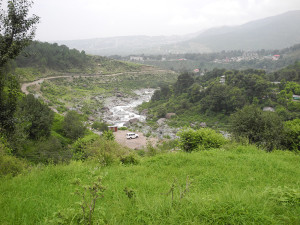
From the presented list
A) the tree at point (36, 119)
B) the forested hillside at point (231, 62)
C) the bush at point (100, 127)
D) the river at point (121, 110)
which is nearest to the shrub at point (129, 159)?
the tree at point (36, 119)

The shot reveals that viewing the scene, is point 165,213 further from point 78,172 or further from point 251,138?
point 251,138

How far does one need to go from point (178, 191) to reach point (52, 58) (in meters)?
62.1

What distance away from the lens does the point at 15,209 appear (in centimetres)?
347

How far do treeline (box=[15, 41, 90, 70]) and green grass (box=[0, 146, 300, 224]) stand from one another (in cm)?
5315

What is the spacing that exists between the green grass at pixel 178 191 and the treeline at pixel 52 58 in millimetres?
53151

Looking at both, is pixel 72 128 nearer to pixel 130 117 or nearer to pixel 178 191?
pixel 130 117

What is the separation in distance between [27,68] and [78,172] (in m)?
53.7

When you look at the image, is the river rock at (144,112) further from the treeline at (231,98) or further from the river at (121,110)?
the river at (121,110)

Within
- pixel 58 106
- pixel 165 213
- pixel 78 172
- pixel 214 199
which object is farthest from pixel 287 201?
pixel 58 106

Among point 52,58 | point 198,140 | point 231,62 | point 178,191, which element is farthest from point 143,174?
point 231,62

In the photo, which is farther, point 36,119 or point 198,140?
point 36,119

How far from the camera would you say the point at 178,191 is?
4.20 m

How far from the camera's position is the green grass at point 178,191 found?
287 centimetres

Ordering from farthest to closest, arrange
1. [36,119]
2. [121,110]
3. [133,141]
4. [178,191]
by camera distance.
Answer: [121,110], [133,141], [36,119], [178,191]
